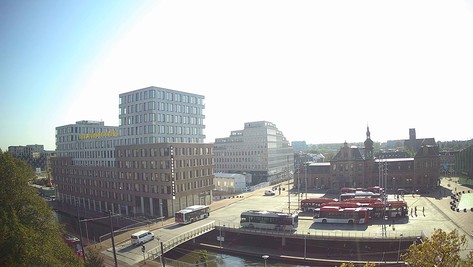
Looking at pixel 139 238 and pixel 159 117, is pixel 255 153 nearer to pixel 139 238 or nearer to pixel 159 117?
pixel 159 117

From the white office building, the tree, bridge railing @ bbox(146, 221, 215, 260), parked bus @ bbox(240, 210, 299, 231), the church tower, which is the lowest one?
bridge railing @ bbox(146, 221, 215, 260)

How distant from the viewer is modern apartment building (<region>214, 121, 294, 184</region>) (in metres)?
138

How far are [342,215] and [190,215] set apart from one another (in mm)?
28803

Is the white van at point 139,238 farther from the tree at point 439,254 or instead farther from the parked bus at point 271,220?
the tree at point 439,254

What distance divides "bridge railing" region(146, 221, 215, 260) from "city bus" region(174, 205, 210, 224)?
525 cm

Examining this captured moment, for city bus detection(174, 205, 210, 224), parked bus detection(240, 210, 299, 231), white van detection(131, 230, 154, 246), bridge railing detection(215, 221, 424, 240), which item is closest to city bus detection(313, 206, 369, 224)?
bridge railing detection(215, 221, 424, 240)

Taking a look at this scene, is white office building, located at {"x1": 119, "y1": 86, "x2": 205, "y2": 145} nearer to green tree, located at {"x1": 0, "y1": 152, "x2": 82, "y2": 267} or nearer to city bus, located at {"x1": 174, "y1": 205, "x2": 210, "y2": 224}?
city bus, located at {"x1": 174, "y1": 205, "x2": 210, "y2": 224}

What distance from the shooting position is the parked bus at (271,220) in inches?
2095

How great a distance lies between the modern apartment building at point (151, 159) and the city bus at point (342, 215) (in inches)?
1285

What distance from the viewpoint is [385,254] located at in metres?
45.2

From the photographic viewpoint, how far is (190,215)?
62.0 meters

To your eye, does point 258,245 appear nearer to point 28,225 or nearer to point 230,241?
point 230,241

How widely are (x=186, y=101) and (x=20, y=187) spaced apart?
60707 mm

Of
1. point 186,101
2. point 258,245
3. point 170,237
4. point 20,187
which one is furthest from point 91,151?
point 20,187
